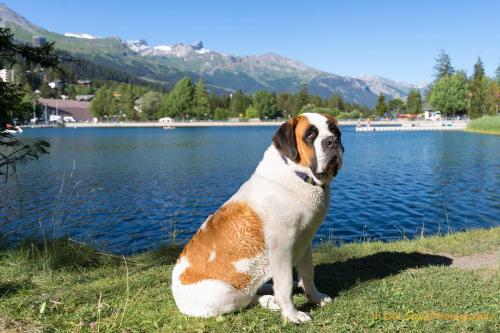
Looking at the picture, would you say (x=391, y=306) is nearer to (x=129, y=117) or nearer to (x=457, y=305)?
(x=457, y=305)

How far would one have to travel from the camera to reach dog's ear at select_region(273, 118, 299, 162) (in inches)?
177

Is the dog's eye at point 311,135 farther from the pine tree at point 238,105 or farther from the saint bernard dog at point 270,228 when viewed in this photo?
the pine tree at point 238,105

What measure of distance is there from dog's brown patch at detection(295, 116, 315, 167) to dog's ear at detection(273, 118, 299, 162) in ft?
0.15

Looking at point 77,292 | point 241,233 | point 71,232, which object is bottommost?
point 71,232

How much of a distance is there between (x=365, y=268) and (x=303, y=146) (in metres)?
3.46

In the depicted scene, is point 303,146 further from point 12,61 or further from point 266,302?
point 12,61

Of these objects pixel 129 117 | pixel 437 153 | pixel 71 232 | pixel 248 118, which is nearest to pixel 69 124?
pixel 129 117

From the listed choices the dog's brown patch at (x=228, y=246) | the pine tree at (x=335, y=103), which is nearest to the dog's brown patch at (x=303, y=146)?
the dog's brown patch at (x=228, y=246)

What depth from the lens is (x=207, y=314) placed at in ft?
15.7

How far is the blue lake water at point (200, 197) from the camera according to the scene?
1716 centimetres

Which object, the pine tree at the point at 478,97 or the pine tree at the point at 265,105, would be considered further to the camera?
the pine tree at the point at 265,105

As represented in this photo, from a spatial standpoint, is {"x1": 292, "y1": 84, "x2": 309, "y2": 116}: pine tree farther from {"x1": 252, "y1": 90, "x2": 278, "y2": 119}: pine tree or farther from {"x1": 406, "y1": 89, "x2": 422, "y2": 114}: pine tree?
{"x1": 406, "y1": 89, "x2": 422, "y2": 114}: pine tree

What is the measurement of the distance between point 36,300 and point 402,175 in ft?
101

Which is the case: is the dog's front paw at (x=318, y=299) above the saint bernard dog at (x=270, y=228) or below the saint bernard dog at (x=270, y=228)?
below
